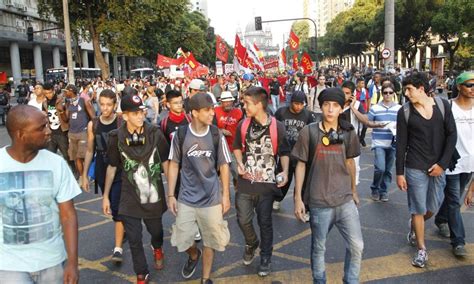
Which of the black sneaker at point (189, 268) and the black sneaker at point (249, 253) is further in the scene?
the black sneaker at point (249, 253)

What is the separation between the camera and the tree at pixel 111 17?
95.2ft

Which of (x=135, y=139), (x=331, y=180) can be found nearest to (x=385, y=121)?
(x=331, y=180)

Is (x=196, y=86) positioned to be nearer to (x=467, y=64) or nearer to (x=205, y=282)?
(x=205, y=282)

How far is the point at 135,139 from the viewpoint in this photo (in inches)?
158

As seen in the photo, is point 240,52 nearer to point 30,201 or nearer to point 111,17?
point 111,17

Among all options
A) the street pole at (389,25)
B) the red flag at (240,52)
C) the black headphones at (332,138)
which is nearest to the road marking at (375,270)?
the black headphones at (332,138)

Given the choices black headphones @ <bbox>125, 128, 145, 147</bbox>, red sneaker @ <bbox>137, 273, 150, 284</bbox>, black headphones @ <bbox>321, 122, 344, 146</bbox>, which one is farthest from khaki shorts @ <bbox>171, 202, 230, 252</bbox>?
black headphones @ <bbox>321, 122, 344, 146</bbox>

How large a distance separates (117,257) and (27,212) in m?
2.40

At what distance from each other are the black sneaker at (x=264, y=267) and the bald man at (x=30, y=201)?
2.17 metres

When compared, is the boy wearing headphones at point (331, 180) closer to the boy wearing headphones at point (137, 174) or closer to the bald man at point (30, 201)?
the boy wearing headphones at point (137, 174)

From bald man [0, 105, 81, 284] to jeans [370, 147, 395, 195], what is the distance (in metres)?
5.06

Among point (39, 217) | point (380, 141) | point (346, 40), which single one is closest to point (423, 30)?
point (346, 40)

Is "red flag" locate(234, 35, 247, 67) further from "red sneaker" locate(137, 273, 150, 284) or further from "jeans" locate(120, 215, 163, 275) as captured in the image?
"red sneaker" locate(137, 273, 150, 284)

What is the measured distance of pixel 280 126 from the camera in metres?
4.47
